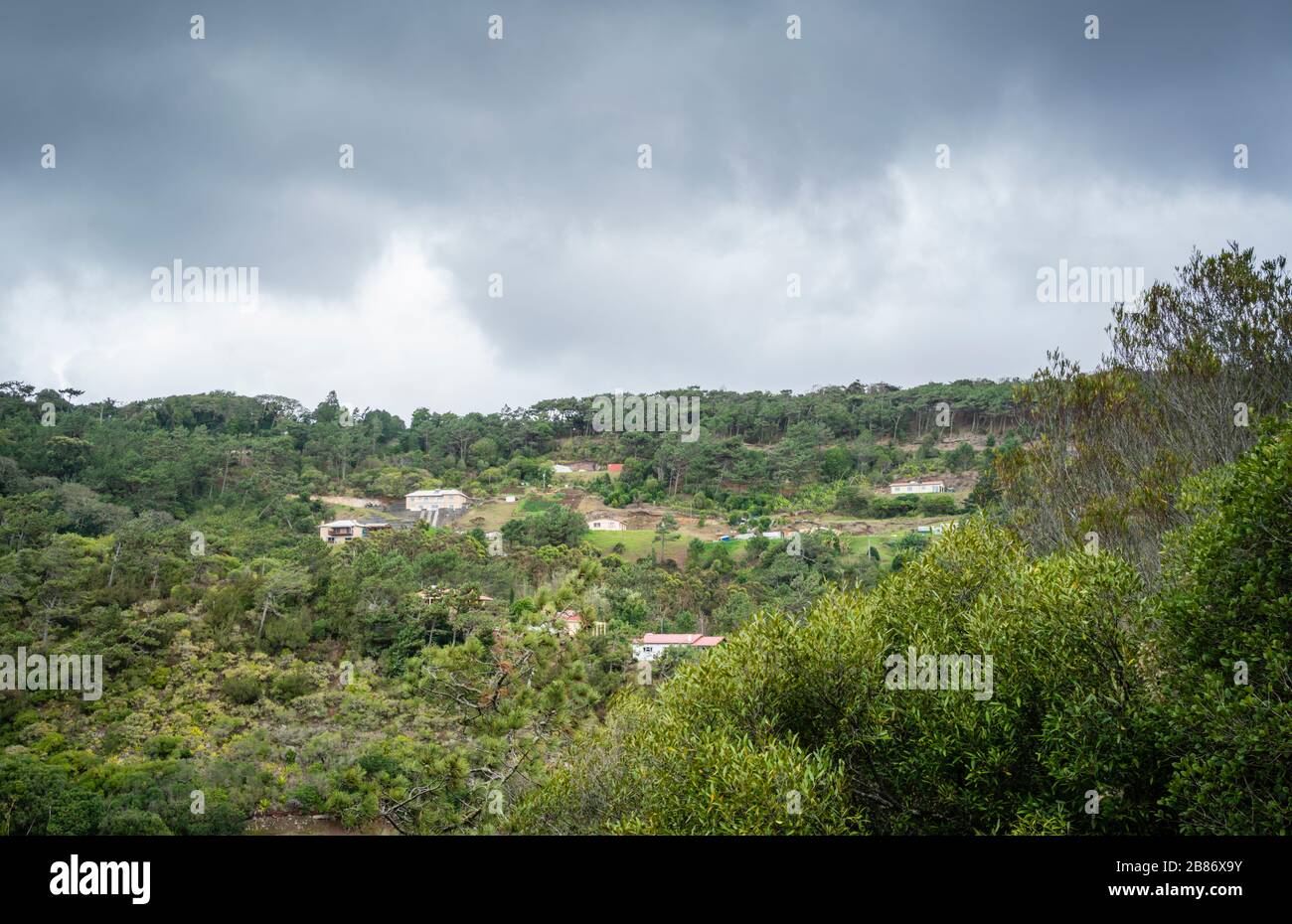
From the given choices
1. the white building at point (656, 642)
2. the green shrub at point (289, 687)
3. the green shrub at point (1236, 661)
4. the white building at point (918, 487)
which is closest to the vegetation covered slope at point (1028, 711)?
the green shrub at point (1236, 661)

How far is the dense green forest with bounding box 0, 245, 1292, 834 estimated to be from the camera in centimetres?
511

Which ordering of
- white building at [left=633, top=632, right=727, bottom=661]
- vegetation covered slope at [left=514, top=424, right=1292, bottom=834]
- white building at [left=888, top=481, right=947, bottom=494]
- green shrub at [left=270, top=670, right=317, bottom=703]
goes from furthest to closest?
1. white building at [left=888, top=481, right=947, bottom=494]
2. white building at [left=633, top=632, right=727, bottom=661]
3. green shrub at [left=270, top=670, right=317, bottom=703]
4. vegetation covered slope at [left=514, top=424, right=1292, bottom=834]

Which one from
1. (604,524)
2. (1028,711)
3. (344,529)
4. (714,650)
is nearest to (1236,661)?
(1028,711)

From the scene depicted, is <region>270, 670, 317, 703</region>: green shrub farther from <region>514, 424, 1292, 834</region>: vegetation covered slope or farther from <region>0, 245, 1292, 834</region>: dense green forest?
<region>514, 424, 1292, 834</region>: vegetation covered slope

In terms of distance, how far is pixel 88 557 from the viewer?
25359 mm

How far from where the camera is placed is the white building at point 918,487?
47.8m

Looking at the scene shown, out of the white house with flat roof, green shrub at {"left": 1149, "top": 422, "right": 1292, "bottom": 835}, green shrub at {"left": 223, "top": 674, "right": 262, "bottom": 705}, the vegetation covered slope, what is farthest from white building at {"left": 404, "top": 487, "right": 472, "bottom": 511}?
green shrub at {"left": 1149, "top": 422, "right": 1292, "bottom": 835}

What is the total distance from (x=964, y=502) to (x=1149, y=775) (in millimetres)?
40940

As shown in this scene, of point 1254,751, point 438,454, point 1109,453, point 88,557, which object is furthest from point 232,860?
point 438,454

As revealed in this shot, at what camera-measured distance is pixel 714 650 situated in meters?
6.71

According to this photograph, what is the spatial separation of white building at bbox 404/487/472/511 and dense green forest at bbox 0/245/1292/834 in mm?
7947

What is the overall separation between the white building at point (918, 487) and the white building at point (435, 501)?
1005 inches

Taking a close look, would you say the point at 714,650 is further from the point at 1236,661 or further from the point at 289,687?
the point at 289,687

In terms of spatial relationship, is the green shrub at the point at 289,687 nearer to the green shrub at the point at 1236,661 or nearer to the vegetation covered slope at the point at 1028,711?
the vegetation covered slope at the point at 1028,711
